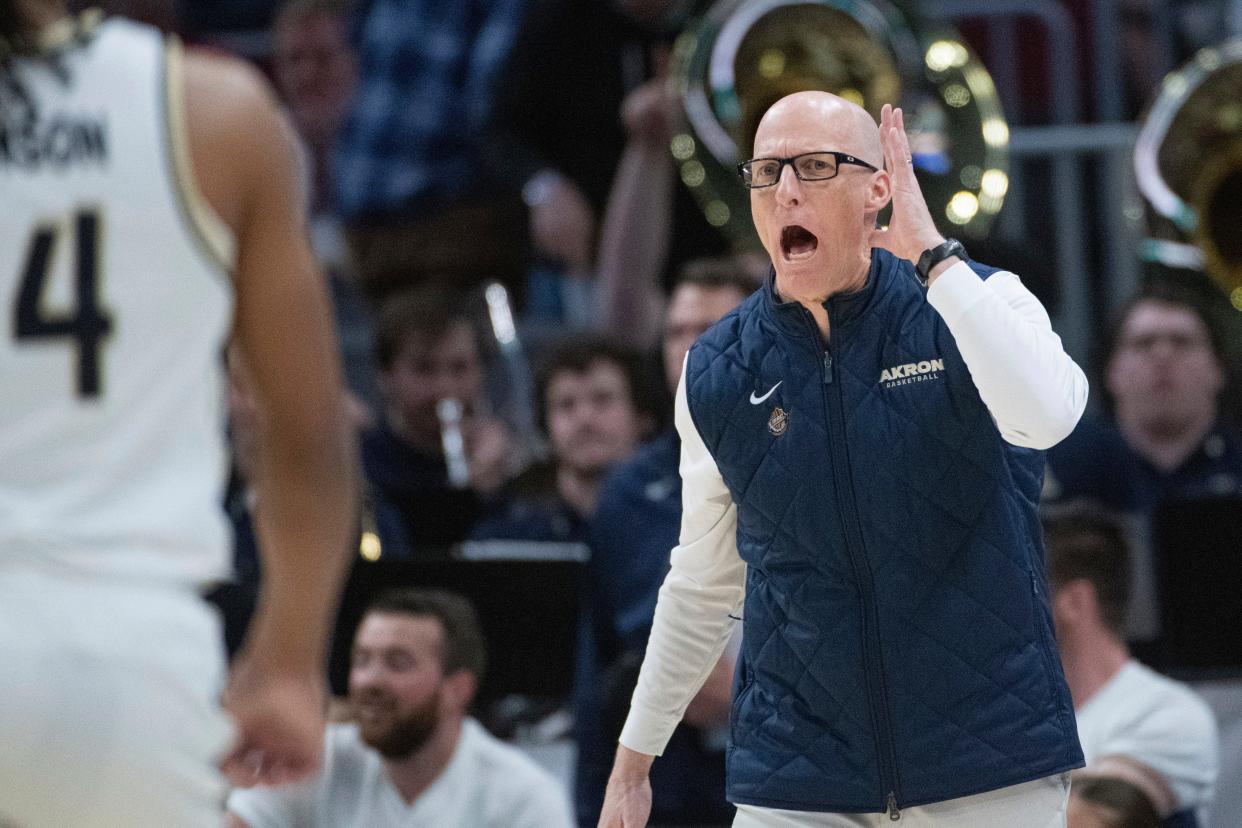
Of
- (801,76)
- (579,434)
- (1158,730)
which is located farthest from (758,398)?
(801,76)

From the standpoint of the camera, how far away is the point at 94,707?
2.08 meters

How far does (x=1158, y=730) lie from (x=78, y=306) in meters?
3.84

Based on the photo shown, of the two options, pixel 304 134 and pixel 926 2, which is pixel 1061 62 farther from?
pixel 304 134

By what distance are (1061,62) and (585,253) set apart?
1971mm

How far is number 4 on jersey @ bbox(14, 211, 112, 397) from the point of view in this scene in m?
2.11

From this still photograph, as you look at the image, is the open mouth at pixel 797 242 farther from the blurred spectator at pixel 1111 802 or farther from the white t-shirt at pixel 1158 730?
the white t-shirt at pixel 1158 730

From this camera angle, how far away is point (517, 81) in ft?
24.0

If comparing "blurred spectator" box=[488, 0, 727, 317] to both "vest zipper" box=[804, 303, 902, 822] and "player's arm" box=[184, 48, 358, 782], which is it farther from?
"player's arm" box=[184, 48, 358, 782]

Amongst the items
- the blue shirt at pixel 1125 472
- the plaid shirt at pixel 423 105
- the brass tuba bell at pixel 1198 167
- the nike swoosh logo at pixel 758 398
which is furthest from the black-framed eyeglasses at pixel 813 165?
the plaid shirt at pixel 423 105

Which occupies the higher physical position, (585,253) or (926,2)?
(926,2)

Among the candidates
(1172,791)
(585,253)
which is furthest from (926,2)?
(1172,791)

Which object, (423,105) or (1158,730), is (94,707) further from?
(423,105)

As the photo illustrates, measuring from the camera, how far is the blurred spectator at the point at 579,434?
6414mm

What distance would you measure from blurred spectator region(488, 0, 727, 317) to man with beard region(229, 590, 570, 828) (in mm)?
2143
